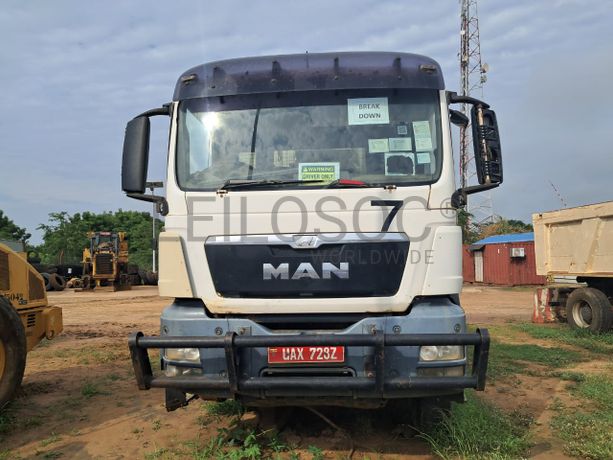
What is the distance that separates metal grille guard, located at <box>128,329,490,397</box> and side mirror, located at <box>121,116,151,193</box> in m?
1.24

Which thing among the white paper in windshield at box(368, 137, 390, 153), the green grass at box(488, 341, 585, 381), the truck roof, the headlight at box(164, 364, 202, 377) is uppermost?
the truck roof

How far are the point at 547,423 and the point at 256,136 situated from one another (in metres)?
3.55

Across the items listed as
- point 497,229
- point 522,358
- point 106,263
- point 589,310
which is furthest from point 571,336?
point 497,229

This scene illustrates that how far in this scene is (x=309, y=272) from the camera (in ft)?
11.6

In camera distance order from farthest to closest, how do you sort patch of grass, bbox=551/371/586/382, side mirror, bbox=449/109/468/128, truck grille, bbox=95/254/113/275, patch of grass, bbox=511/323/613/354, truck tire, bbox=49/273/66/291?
truck tire, bbox=49/273/66/291 → truck grille, bbox=95/254/113/275 → patch of grass, bbox=511/323/613/354 → patch of grass, bbox=551/371/586/382 → side mirror, bbox=449/109/468/128

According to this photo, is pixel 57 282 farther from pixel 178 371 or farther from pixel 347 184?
pixel 347 184

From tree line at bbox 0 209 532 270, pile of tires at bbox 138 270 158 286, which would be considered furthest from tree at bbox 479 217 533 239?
pile of tires at bbox 138 270 158 286

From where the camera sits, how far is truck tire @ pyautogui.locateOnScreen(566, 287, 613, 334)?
947cm

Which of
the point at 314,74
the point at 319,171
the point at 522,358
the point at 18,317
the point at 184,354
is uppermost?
the point at 314,74

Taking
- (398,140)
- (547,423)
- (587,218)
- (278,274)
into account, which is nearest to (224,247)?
(278,274)

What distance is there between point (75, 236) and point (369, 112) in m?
43.2

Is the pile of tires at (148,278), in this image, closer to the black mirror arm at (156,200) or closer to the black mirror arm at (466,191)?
the black mirror arm at (156,200)

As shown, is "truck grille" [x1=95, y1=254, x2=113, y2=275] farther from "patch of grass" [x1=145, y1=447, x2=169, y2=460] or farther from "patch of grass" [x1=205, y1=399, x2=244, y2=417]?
"patch of grass" [x1=145, y1=447, x2=169, y2=460]

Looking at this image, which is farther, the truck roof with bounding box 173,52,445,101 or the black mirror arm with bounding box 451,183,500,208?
the truck roof with bounding box 173,52,445,101
